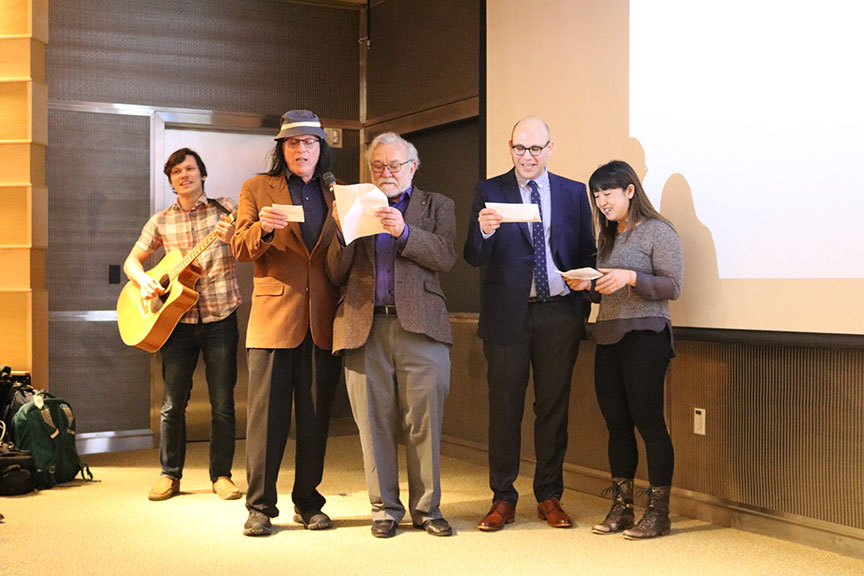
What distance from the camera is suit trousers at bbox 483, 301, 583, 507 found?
3.78 m

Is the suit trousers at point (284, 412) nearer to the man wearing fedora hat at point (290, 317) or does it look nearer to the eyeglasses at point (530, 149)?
the man wearing fedora hat at point (290, 317)

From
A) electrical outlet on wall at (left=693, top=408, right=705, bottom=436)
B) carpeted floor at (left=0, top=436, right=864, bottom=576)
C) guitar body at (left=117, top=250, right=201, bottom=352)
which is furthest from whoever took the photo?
guitar body at (left=117, top=250, right=201, bottom=352)

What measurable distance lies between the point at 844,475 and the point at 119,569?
8.47ft

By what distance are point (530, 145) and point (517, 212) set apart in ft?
1.44

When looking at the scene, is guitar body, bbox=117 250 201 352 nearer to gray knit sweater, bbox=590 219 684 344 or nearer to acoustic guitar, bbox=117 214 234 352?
acoustic guitar, bbox=117 214 234 352

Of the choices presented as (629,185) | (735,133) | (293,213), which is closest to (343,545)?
(293,213)

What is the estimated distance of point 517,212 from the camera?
340 centimetres

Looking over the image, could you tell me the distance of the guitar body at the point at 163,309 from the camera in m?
4.29

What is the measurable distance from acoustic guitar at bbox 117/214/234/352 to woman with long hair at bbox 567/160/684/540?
1742mm

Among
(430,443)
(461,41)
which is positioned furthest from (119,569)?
(461,41)

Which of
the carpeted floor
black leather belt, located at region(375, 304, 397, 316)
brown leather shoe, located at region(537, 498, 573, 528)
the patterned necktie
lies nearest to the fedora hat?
black leather belt, located at region(375, 304, 397, 316)

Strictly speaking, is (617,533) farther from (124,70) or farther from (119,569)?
(124,70)

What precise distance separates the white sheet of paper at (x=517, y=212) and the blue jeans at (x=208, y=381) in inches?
62.3

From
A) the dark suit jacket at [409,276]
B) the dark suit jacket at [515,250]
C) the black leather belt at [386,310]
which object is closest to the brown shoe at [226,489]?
the dark suit jacket at [409,276]
